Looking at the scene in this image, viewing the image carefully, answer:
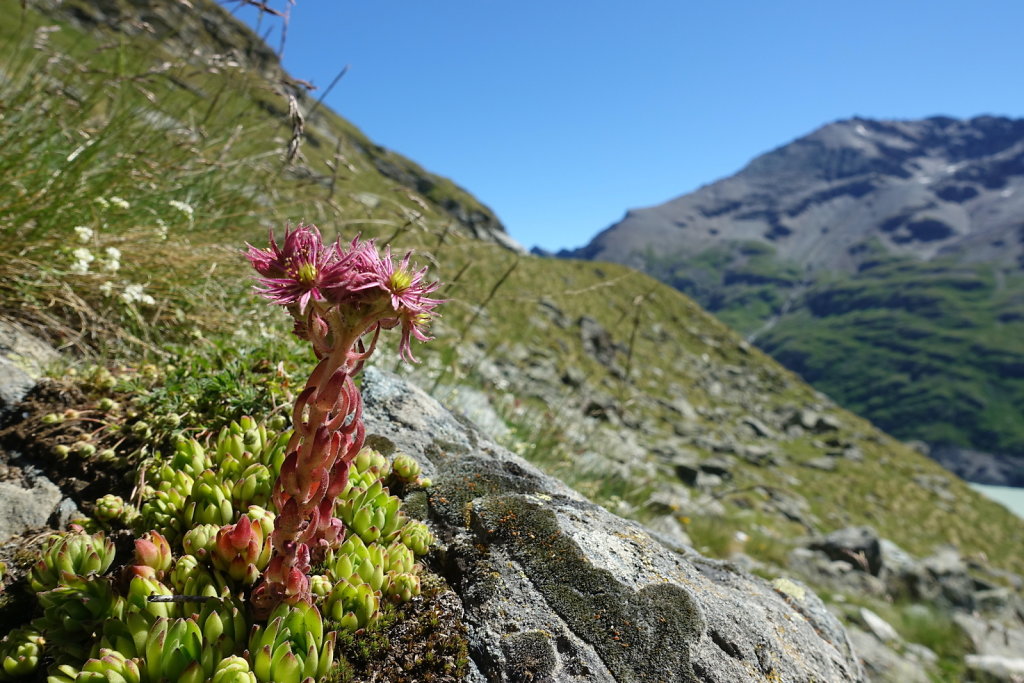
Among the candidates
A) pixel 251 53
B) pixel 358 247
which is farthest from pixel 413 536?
pixel 251 53

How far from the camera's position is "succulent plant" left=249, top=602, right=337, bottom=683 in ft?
6.16

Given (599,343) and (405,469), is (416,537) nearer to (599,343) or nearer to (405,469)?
(405,469)

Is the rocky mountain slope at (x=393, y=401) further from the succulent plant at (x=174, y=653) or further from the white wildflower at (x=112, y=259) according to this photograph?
the succulent plant at (x=174, y=653)

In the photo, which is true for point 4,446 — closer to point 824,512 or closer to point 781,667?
point 781,667

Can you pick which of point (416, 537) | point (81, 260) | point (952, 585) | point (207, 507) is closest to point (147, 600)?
point (207, 507)

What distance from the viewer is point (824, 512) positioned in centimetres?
2283

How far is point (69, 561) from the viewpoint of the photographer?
2.19 meters

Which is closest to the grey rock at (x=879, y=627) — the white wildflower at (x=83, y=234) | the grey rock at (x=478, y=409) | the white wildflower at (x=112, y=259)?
the grey rock at (x=478, y=409)

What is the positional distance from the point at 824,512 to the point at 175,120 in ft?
83.8

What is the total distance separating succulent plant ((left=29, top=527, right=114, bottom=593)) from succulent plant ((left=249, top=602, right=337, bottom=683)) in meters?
0.80

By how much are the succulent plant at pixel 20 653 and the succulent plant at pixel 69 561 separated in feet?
0.62

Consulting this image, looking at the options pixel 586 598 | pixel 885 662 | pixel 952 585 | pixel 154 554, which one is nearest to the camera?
pixel 154 554

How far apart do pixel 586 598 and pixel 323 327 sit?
5.62 feet

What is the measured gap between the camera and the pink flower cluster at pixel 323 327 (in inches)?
67.7
